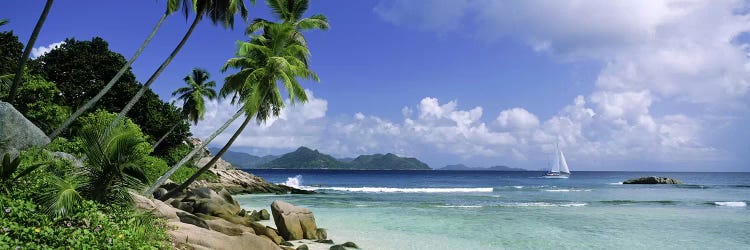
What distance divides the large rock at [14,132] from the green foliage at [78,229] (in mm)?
2563

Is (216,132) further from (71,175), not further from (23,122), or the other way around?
(71,175)

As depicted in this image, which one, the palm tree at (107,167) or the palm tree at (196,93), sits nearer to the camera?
the palm tree at (107,167)

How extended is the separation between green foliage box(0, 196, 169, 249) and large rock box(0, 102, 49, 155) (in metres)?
2.56

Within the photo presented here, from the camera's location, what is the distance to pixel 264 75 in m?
19.0

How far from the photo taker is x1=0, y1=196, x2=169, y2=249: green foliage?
7.26 m

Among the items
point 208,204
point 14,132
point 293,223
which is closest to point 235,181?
point 208,204

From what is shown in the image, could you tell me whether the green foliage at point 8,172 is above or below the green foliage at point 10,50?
below

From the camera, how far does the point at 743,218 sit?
85.6ft

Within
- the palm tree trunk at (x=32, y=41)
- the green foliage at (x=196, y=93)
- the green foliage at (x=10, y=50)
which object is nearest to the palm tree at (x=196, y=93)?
the green foliage at (x=196, y=93)

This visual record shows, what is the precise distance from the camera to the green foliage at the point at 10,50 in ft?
84.2

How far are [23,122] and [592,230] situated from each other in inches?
764

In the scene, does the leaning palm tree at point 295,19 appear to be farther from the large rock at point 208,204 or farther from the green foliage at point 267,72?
the large rock at point 208,204

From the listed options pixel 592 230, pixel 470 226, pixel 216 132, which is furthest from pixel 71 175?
pixel 592 230

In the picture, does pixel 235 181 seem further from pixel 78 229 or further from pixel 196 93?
pixel 78 229
